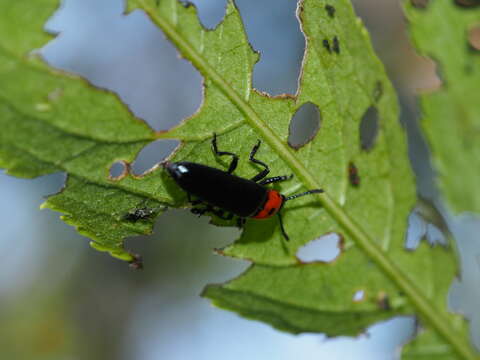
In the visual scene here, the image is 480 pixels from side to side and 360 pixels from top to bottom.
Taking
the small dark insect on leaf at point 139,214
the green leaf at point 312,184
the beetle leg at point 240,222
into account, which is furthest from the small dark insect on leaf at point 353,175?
the small dark insect on leaf at point 139,214

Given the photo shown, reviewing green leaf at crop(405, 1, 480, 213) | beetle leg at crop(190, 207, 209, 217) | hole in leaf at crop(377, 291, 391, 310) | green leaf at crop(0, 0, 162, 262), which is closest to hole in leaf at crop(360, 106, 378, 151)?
green leaf at crop(405, 1, 480, 213)

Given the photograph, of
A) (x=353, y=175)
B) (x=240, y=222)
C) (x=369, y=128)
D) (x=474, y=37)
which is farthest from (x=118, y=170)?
(x=474, y=37)

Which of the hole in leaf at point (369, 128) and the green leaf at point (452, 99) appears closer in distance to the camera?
the green leaf at point (452, 99)

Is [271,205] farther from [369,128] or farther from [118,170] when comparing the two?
[118,170]

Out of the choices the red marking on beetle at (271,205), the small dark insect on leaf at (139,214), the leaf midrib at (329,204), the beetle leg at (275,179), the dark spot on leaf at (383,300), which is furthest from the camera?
the red marking on beetle at (271,205)

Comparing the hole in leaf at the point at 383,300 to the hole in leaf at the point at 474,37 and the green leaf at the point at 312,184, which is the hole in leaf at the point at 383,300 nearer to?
the green leaf at the point at 312,184

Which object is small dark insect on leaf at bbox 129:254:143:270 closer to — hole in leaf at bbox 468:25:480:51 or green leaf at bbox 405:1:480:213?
green leaf at bbox 405:1:480:213

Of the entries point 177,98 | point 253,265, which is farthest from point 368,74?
point 177,98
